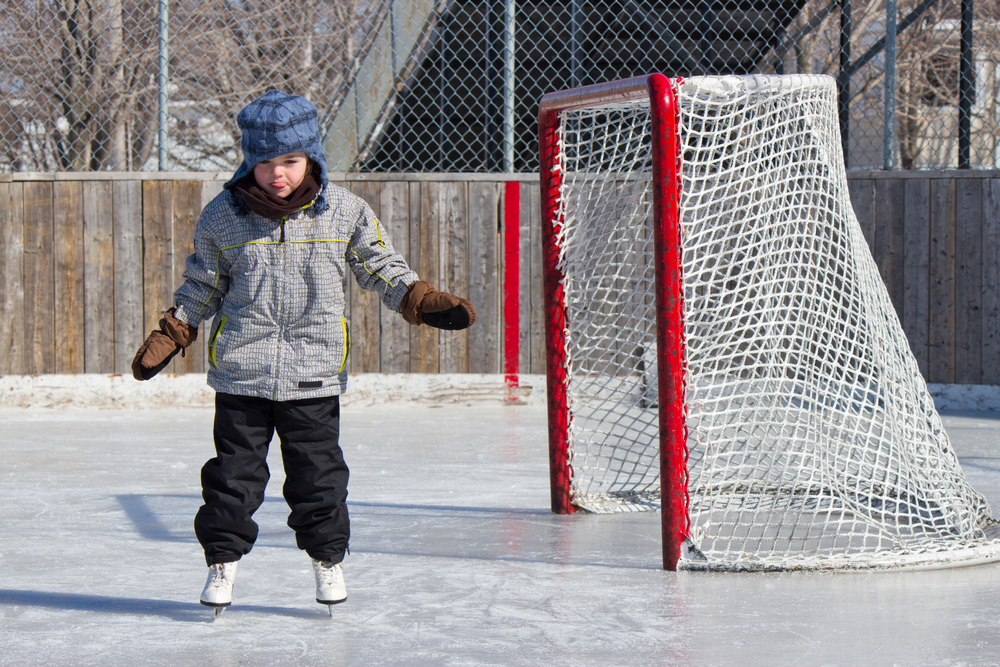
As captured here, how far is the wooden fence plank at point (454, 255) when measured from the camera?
6605 mm

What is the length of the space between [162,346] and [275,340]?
268mm

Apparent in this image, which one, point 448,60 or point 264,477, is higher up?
point 448,60

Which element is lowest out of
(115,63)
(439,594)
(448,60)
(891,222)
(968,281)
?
(439,594)

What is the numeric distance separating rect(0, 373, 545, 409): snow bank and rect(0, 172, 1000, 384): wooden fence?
63mm

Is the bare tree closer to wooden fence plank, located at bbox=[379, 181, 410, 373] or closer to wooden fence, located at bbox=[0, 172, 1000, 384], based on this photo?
wooden fence, located at bbox=[0, 172, 1000, 384]

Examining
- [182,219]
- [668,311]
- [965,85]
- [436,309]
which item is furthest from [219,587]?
[965,85]

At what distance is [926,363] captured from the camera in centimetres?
655

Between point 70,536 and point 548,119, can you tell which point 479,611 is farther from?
point 548,119

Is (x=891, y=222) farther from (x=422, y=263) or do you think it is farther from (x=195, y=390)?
(x=195, y=390)

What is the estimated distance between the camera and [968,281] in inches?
256

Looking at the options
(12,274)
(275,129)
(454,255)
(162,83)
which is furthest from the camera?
(454,255)

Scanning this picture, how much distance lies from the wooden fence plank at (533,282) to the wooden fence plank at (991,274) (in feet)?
9.03

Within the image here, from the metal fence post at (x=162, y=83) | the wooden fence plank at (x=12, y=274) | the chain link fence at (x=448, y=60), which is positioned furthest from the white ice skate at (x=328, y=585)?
the wooden fence plank at (x=12, y=274)

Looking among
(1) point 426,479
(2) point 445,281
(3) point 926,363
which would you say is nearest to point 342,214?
(1) point 426,479
